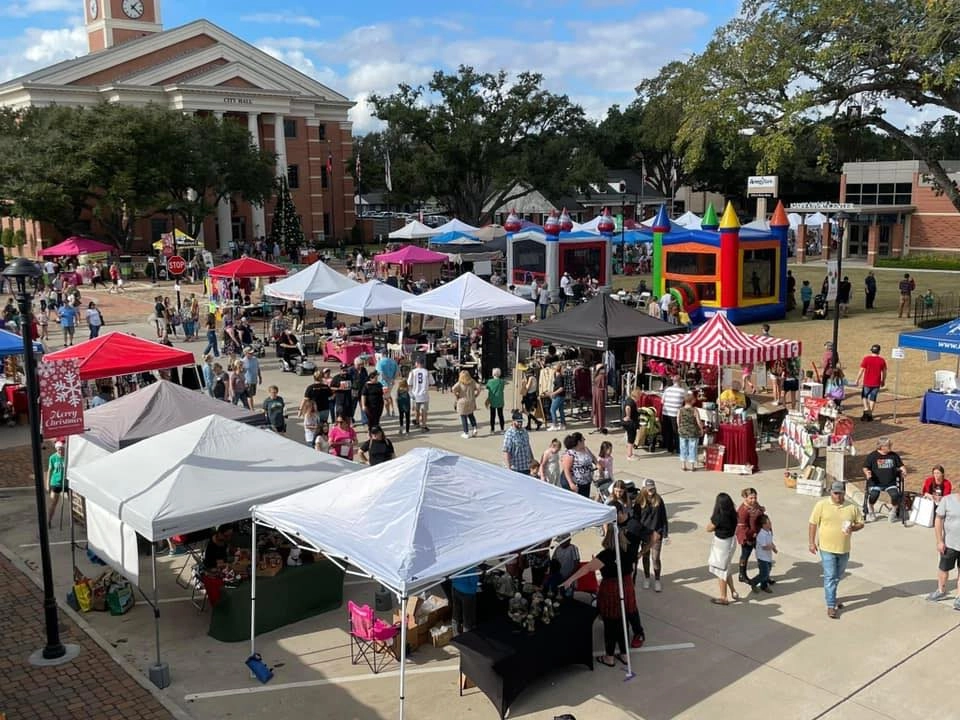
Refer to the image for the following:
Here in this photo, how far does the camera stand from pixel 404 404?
18.0 m

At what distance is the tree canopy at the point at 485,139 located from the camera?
6662 centimetres

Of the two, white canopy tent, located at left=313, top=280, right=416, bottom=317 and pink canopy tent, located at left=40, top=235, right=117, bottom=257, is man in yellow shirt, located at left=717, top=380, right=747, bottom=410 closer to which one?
white canopy tent, located at left=313, top=280, right=416, bottom=317

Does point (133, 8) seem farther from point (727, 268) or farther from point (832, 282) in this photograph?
point (832, 282)

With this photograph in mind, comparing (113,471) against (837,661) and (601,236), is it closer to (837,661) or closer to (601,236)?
(837,661)

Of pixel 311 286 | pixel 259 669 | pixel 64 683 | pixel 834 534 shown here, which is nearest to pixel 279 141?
pixel 311 286

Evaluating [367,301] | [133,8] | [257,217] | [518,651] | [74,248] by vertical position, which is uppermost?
[133,8]

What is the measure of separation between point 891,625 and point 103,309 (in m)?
33.8

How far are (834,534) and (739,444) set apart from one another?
17.6 feet

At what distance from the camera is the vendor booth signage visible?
415 inches

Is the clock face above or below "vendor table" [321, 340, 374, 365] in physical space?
above

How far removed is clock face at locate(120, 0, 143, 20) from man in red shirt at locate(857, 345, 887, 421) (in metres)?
67.8

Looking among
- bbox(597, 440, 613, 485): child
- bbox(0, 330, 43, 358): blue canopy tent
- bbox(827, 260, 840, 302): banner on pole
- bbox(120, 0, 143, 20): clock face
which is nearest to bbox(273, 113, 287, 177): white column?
bbox(120, 0, 143, 20): clock face

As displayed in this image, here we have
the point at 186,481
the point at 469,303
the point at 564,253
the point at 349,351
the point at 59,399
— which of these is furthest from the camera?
the point at 564,253

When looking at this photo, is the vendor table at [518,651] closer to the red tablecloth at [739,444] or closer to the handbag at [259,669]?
the handbag at [259,669]
